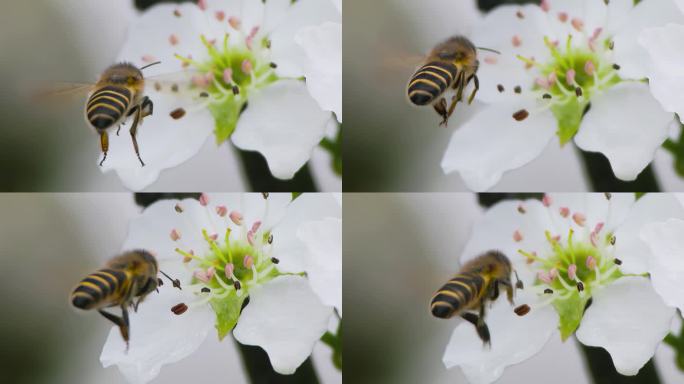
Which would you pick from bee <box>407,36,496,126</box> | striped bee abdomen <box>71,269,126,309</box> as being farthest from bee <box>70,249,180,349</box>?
bee <box>407,36,496,126</box>

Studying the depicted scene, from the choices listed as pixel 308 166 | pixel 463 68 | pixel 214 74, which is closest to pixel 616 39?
pixel 463 68

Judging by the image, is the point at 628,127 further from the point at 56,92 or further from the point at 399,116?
the point at 56,92

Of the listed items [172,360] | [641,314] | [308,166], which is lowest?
[172,360]

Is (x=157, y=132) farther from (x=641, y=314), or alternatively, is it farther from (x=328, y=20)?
(x=641, y=314)

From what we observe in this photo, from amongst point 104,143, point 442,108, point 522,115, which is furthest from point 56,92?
point 522,115

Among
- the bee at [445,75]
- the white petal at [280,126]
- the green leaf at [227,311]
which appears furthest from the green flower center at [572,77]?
the green leaf at [227,311]

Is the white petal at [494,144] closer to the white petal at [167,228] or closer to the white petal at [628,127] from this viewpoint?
the white petal at [628,127]
